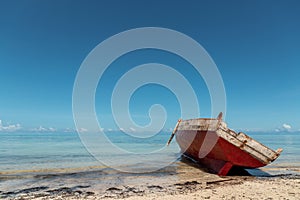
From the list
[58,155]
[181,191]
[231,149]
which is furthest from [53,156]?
[231,149]

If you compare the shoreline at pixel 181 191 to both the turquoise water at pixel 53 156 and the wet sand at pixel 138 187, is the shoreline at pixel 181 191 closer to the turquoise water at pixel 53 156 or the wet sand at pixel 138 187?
the wet sand at pixel 138 187

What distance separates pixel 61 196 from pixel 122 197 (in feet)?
6.40

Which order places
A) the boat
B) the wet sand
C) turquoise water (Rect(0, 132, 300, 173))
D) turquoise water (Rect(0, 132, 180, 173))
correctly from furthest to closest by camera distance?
turquoise water (Rect(0, 132, 300, 173)) < turquoise water (Rect(0, 132, 180, 173)) < the boat < the wet sand

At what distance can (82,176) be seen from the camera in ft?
32.7

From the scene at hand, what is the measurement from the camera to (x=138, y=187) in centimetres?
789

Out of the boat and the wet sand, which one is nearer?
the wet sand

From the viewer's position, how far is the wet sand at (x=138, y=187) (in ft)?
21.7

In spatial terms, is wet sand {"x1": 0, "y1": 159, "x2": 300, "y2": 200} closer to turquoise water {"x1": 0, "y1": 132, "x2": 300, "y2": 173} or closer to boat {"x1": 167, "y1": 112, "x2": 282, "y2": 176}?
boat {"x1": 167, "y1": 112, "x2": 282, "y2": 176}

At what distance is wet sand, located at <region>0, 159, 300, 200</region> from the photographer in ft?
Result: 21.7

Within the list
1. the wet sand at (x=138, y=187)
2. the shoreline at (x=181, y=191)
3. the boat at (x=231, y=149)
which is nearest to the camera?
the shoreline at (x=181, y=191)

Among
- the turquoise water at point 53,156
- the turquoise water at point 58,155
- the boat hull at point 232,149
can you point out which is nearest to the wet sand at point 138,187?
the boat hull at point 232,149

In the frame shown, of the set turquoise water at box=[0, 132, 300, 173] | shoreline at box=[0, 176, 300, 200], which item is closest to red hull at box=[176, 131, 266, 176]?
shoreline at box=[0, 176, 300, 200]

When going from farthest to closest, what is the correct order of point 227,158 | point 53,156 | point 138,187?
point 53,156
point 227,158
point 138,187

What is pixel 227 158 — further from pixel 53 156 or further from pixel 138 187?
pixel 53 156
